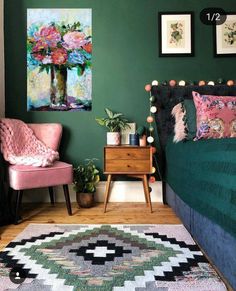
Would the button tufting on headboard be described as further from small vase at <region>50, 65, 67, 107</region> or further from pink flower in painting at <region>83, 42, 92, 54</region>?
small vase at <region>50, 65, 67, 107</region>

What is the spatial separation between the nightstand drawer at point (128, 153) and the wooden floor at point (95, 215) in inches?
19.5

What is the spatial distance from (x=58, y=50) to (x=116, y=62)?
61 cm

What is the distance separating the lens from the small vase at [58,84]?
9.23ft

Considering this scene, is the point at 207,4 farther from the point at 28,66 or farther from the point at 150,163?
the point at 28,66

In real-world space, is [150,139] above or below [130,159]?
above

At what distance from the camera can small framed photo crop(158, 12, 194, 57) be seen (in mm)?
2811

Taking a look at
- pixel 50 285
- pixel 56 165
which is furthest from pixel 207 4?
pixel 50 285

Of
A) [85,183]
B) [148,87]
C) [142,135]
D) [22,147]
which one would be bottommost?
[85,183]

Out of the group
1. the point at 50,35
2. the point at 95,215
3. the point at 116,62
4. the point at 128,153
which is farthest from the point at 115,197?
the point at 50,35

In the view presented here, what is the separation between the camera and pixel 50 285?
122 cm

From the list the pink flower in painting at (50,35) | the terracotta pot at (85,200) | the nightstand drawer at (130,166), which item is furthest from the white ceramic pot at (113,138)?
the pink flower in painting at (50,35)

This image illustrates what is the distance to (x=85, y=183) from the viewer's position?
8.73 ft

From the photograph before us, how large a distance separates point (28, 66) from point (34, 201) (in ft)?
4.61

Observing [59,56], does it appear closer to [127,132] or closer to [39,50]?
[39,50]
